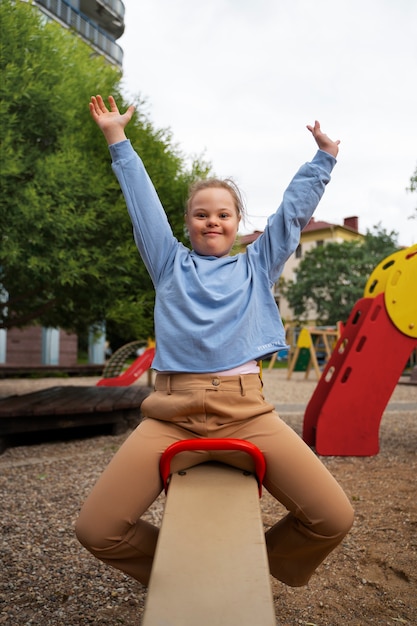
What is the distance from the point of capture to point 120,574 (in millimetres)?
2576

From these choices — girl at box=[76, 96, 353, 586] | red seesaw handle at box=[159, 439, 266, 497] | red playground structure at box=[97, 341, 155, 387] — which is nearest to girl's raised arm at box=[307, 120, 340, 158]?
girl at box=[76, 96, 353, 586]

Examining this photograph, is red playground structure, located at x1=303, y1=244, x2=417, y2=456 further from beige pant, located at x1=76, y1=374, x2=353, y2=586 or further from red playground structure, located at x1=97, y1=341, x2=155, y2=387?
red playground structure, located at x1=97, y1=341, x2=155, y2=387

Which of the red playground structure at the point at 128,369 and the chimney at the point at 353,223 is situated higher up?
the chimney at the point at 353,223

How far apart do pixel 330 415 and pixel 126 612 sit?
3.29 metres

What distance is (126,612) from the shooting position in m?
2.19

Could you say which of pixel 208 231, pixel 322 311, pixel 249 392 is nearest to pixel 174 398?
pixel 249 392

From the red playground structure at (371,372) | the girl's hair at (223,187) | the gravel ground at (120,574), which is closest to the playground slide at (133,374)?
the gravel ground at (120,574)

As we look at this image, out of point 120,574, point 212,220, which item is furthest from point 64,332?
point 212,220

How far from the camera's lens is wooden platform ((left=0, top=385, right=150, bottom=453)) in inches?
213

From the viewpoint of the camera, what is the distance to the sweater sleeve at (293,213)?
6.47ft

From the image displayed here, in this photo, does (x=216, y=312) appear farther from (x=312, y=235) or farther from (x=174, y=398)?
(x=312, y=235)

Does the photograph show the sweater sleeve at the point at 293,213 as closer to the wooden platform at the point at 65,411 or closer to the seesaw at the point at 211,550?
the seesaw at the point at 211,550

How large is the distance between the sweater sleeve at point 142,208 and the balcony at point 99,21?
21739 millimetres

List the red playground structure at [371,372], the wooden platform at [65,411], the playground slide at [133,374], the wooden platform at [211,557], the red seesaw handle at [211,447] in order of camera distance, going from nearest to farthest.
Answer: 1. the wooden platform at [211,557]
2. the red seesaw handle at [211,447]
3. the red playground structure at [371,372]
4. the wooden platform at [65,411]
5. the playground slide at [133,374]
